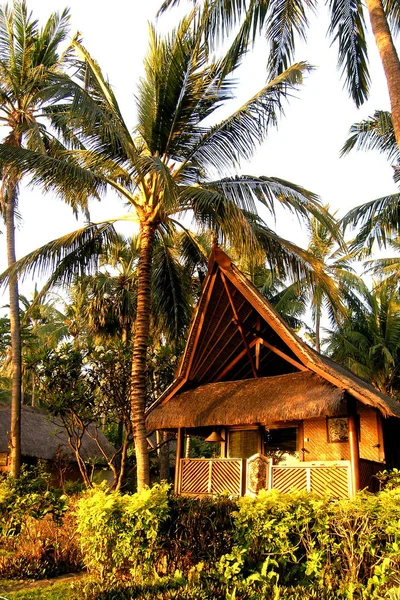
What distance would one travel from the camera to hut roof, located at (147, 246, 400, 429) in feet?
41.5

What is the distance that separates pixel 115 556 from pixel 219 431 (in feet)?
26.6

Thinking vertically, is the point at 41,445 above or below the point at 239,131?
below

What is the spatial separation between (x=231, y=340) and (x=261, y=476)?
3.46m

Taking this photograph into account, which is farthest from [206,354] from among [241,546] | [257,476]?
[241,546]

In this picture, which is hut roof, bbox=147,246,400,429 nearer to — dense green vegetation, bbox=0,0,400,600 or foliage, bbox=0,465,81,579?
dense green vegetation, bbox=0,0,400,600

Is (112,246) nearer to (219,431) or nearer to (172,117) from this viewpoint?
(172,117)

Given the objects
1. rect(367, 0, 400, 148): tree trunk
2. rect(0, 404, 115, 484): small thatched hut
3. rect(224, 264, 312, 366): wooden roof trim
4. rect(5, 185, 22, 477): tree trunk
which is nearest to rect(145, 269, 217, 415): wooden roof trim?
rect(224, 264, 312, 366): wooden roof trim

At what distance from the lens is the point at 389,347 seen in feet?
82.7

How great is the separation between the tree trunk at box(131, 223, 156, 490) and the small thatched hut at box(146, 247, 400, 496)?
5.47 feet

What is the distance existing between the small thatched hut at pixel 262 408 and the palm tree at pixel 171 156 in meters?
1.51

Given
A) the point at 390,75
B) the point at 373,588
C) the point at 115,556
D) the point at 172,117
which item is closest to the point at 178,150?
the point at 172,117

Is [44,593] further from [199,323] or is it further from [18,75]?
[18,75]

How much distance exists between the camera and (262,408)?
A: 471 inches

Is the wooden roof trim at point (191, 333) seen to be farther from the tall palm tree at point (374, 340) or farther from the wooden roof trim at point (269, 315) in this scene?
the tall palm tree at point (374, 340)
